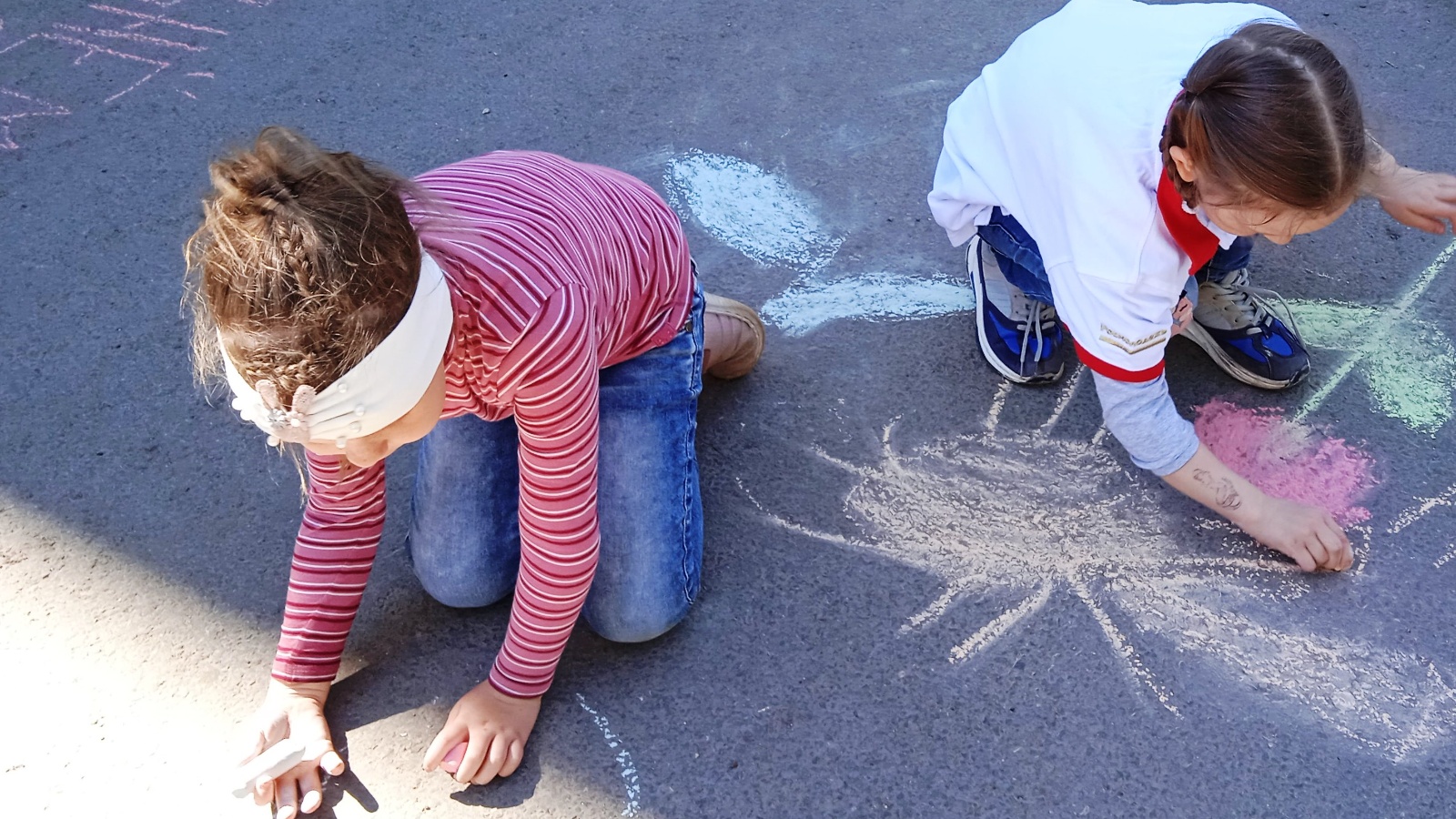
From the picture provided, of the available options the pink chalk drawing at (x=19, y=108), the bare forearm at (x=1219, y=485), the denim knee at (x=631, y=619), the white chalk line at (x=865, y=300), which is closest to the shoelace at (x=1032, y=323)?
the white chalk line at (x=865, y=300)

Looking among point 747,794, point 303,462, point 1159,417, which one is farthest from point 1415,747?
point 303,462

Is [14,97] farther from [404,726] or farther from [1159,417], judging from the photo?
[1159,417]

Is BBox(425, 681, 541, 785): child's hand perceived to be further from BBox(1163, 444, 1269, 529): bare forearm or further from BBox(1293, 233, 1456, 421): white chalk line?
BBox(1293, 233, 1456, 421): white chalk line

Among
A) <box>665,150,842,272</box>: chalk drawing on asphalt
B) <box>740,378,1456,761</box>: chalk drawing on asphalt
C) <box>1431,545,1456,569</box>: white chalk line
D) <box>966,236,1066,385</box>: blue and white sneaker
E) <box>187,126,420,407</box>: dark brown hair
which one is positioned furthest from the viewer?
<box>665,150,842,272</box>: chalk drawing on asphalt

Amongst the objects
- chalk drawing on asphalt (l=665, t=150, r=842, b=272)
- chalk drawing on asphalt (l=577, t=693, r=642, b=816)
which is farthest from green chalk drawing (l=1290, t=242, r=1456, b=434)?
chalk drawing on asphalt (l=577, t=693, r=642, b=816)

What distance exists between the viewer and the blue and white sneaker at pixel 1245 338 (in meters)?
1.72

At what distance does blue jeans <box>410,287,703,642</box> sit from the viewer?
1.46m

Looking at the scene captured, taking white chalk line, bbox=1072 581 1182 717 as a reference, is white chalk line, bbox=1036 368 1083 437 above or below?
above

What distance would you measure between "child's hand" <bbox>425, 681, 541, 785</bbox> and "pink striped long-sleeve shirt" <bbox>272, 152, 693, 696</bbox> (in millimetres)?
22

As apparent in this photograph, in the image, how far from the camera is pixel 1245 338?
173 cm

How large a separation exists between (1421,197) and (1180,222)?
1.37 feet

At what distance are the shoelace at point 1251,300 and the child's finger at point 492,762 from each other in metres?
1.25

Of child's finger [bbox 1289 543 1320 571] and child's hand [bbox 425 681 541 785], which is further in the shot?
child's finger [bbox 1289 543 1320 571]

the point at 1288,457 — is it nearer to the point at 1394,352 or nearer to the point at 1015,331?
the point at 1394,352
